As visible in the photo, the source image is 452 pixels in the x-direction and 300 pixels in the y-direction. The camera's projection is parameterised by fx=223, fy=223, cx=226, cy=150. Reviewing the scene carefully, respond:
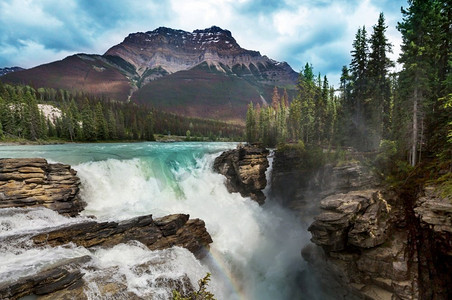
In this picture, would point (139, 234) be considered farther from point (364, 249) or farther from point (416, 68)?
point (416, 68)

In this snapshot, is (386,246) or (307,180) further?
(307,180)

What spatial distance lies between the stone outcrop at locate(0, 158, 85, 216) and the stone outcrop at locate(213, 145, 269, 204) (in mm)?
17995

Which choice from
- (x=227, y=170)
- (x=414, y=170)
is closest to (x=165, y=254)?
(x=227, y=170)

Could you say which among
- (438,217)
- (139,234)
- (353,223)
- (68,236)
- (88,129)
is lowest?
(139,234)

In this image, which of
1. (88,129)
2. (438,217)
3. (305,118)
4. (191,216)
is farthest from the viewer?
(88,129)

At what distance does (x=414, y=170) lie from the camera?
784 inches

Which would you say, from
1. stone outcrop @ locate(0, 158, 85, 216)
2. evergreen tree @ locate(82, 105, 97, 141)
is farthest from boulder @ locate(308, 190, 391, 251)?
evergreen tree @ locate(82, 105, 97, 141)

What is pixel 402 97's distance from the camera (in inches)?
918

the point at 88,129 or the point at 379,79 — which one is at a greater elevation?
the point at 379,79

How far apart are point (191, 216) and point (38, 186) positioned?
497 inches

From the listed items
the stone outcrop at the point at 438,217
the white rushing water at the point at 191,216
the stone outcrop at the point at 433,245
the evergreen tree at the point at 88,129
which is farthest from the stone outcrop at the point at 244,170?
the evergreen tree at the point at 88,129

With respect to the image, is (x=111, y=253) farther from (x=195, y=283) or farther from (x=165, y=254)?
(x=195, y=283)

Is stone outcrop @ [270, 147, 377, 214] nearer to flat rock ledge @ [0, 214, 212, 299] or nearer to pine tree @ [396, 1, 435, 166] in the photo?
pine tree @ [396, 1, 435, 166]

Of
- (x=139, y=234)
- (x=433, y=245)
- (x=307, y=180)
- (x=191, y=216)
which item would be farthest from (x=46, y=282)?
(x=307, y=180)
